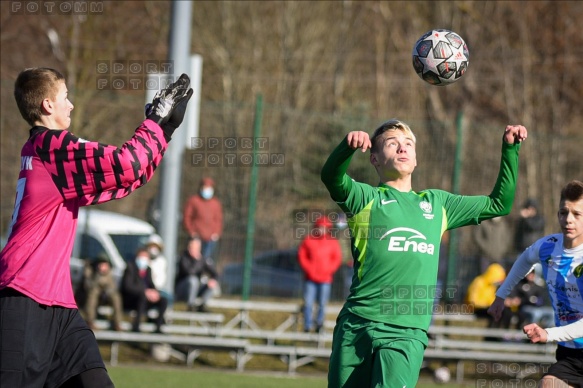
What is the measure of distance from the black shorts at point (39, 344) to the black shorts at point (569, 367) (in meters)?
2.84

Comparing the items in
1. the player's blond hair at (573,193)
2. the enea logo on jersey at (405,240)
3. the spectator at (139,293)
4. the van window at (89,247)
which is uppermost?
the player's blond hair at (573,193)

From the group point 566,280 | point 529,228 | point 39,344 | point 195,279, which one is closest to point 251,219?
point 195,279

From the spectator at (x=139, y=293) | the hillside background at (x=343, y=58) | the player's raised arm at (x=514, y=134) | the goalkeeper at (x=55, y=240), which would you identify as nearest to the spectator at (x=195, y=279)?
the spectator at (x=139, y=293)

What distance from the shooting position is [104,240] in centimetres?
1299

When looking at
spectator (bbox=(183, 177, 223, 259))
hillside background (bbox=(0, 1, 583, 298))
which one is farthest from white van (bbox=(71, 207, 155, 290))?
hillside background (bbox=(0, 1, 583, 298))

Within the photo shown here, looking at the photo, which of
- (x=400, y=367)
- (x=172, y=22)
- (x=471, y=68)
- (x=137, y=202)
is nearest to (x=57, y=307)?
(x=400, y=367)

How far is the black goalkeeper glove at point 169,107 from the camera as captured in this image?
4434mm

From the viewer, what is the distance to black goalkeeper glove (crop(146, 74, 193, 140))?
443 centimetres

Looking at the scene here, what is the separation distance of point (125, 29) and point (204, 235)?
402 inches

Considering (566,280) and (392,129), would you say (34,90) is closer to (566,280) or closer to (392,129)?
(392,129)

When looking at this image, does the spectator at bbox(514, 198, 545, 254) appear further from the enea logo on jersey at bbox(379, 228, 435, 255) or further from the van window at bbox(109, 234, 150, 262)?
the enea logo on jersey at bbox(379, 228, 435, 255)

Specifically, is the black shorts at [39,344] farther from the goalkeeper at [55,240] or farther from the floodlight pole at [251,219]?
the floodlight pole at [251,219]

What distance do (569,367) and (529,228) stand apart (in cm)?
674

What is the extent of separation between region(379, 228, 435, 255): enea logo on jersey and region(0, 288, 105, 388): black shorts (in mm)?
1620
